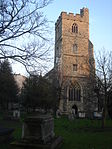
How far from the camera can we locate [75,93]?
47.1 meters

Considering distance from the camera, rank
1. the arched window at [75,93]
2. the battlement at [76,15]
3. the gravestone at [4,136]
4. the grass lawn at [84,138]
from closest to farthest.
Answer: the grass lawn at [84,138]
the gravestone at [4,136]
the arched window at [75,93]
the battlement at [76,15]

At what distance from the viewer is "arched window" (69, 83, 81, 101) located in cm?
4669

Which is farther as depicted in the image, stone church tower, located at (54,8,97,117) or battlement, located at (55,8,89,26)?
battlement, located at (55,8,89,26)

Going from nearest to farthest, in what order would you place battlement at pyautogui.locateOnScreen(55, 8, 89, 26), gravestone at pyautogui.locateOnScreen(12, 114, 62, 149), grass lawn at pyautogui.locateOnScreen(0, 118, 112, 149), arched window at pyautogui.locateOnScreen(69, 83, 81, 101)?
gravestone at pyautogui.locateOnScreen(12, 114, 62, 149)
grass lawn at pyautogui.locateOnScreen(0, 118, 112, 149)
arched window at pyautogui.locateOnScreen(69, 83, 81, 101)
battlement at pyautogui.locateOnScreen(55, 8, 89, 26)

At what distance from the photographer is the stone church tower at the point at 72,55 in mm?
45750

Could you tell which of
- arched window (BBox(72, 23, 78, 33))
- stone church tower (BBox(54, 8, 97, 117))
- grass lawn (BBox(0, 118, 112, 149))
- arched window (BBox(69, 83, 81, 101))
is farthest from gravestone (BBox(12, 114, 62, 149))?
arched window (BBox(72, 23, 78, 33))

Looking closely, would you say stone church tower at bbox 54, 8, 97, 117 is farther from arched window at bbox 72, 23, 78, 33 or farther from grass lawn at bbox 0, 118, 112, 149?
grass lawn at bbox 0, 118, 112, 149

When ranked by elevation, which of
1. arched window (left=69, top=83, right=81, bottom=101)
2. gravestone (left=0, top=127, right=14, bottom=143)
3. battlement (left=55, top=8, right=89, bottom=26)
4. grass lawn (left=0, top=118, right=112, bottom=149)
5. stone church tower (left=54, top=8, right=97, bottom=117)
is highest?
battlement (left=55, top=8, right=89, bottom=26)

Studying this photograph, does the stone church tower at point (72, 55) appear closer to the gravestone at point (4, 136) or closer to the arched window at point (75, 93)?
the arched window at point (75, 93)

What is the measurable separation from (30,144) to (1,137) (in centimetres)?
204

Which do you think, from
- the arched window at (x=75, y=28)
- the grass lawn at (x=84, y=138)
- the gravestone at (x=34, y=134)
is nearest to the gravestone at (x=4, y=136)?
the grass lawn at (x=84, y=138)

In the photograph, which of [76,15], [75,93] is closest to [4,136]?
[75,93]

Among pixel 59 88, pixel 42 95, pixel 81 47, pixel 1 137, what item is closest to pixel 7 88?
pixel 42 95

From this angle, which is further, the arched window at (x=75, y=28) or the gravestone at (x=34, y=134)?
the arched window at (x=75, y=28)
